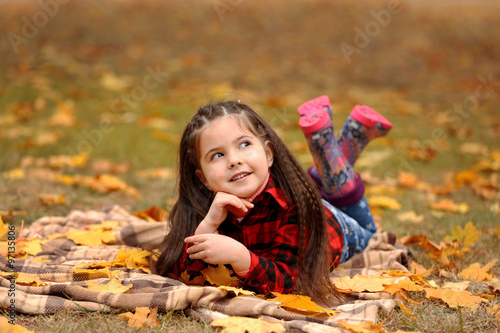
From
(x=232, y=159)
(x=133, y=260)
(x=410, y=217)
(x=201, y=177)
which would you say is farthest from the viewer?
(x=410, y=217)

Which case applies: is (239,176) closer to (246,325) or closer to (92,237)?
(246,325)

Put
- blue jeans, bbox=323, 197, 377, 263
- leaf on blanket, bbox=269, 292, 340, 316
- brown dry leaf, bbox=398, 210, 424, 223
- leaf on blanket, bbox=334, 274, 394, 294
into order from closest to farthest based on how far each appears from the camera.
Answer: leaf on blanket, bbox=269, 292, 340, 316, leaf on blanket, bbox=334, 274, 394, 294, blue jeans, bbox=323, 197, 377, 263, brown dry leaf, bbox=398, 210, 424, 223

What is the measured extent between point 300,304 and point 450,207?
211 centimetres

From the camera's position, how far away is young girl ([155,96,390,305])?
194 cm

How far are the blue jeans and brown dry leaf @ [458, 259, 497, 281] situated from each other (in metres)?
0.53

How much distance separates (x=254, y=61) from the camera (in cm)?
1043

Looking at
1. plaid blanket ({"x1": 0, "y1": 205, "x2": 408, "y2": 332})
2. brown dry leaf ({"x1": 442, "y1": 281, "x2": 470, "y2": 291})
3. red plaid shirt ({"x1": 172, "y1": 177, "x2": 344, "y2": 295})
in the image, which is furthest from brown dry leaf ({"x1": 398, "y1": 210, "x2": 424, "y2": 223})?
red plaid shirt ({"x1": 172, "y1": 177, "x2": 344, "y2": 295})

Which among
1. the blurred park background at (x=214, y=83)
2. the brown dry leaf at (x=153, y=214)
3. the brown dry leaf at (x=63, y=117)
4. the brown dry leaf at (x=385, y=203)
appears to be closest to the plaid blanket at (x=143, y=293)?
the brown dry leaf at (x=153, y=214)

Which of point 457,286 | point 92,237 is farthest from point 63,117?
point 457,286

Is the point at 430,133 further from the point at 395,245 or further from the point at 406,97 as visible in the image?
the point at 395,245

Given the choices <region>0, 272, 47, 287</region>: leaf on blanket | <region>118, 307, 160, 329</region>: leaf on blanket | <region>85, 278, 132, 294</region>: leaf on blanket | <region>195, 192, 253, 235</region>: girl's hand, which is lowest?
<region>118, 307, 160, 329</region>: leaf on blanket

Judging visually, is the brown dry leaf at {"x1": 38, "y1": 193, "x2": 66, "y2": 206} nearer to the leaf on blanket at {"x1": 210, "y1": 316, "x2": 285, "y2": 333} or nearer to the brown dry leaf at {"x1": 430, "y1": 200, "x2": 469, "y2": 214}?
the leaf on blanket at {"x1": 210, "y1": 316, "x2": 285, "y2": 333}

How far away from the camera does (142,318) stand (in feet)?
5.91

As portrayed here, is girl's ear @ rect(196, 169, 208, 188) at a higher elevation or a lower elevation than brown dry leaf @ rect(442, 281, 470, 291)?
higher
